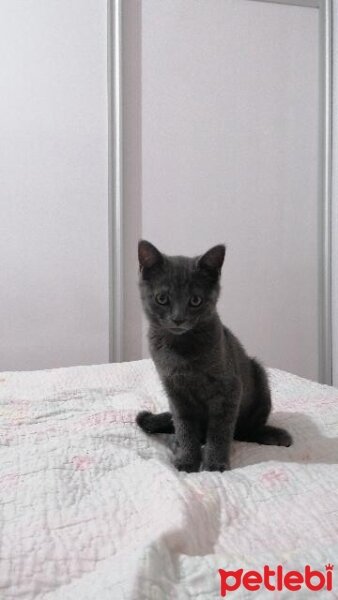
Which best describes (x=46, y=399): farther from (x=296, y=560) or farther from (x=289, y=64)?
(x=289, y=64)

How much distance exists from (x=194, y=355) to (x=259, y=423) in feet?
0.90

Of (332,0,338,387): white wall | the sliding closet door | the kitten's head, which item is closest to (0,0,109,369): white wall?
the sliding closet door

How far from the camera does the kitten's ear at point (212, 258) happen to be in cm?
104

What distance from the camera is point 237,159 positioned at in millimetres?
2555

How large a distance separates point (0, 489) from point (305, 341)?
2.21 metres

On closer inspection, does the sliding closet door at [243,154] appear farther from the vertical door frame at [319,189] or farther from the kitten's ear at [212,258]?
the kitten's ear at [212,258]

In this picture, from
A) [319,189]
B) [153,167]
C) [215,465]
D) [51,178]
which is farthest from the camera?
[319,189]

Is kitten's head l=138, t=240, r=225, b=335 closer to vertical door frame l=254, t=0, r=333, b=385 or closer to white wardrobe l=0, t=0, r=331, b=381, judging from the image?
white wardrobe l=0, t=0, r=331, b=381

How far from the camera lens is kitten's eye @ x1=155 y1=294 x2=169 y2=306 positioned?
3.36 feet

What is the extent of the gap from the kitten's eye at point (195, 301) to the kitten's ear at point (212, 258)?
76 millimetres

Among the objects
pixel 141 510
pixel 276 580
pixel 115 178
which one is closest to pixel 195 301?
pixel 141 510

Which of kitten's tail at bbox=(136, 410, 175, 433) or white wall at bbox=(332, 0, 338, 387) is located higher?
white wall at bbox=(332, 0, 338, 387)

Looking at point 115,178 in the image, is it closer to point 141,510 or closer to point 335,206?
point 335,206

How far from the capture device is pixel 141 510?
0.72m
